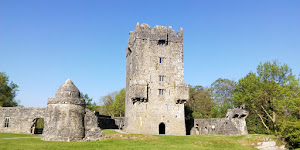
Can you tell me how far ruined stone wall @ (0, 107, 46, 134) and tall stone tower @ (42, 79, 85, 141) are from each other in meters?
9.17

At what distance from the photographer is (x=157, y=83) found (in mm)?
35344

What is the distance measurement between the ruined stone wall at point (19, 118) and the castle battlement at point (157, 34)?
59.1ft

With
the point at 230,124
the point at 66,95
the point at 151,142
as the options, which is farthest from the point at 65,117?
the point at 230,124

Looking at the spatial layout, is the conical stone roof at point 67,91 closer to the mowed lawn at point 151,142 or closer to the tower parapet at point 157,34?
the mowed lawn at point 151,142

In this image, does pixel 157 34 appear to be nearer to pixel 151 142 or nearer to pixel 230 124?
pixel 230 124

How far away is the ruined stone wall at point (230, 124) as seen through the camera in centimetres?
3222

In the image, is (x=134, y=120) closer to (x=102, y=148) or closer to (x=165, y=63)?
(x=165, y=63)

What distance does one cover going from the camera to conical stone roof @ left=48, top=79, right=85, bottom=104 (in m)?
25.0

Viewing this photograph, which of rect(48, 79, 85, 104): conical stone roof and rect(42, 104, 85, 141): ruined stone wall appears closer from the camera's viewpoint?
rect(42, 104, 85, 141): ruined stone wall

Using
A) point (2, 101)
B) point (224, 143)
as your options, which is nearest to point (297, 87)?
point (224, 143)

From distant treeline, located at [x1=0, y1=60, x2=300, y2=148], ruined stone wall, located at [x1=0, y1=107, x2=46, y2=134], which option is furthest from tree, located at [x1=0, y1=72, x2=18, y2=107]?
ruined stone wall, located at [x1=0, y1=107, x2=46, y2=134]

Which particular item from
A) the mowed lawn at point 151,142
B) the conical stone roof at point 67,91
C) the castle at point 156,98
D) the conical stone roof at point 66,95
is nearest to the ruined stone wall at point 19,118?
the castle at point 156,98

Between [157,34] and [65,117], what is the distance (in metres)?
18.8

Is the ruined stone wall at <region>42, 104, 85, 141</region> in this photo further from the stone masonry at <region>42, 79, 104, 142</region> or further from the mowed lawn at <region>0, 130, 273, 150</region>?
the mowed lawn at <region>0, 130, 273, 150</region>
